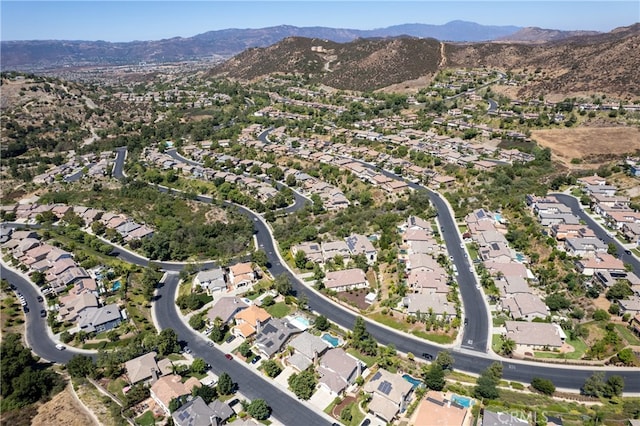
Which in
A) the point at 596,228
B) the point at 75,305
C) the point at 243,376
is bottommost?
the point at 243,376

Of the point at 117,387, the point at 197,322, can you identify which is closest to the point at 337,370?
the point at 197,322

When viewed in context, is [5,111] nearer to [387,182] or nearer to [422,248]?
[387,182]

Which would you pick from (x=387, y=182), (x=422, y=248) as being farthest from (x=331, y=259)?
(x=387, y=182)

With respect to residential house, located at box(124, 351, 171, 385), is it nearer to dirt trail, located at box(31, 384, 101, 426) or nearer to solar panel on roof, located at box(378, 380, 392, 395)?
dirt trail, located at box(31, 384, 101, 426)

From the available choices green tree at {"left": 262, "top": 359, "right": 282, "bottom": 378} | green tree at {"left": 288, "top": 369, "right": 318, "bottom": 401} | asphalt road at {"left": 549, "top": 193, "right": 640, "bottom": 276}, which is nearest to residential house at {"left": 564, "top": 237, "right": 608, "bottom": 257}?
asphalt road at {"left": 549, "top": 193, "right": 640, "bottom": 276}

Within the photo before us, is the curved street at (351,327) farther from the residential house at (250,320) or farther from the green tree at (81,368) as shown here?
the green tree at (81,368)

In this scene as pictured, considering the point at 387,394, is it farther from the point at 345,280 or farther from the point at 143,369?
the point at 143,369
